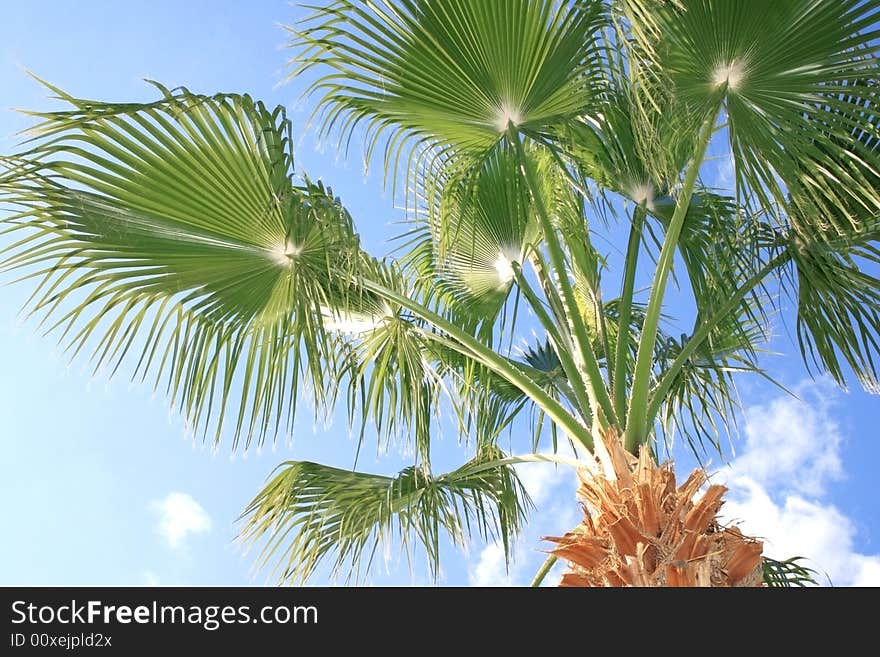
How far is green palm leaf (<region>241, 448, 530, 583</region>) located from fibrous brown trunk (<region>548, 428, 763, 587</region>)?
1.16 m

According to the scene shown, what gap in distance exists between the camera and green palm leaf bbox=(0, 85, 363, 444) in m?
3.24

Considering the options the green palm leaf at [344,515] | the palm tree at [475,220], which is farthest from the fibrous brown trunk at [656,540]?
the green palm leaf at [344,515]

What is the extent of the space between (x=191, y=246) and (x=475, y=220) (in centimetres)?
163

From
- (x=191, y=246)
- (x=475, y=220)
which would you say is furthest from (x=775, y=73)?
(x=191, y=246)

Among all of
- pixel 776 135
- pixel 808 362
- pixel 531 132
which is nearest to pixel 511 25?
pixel 531 132

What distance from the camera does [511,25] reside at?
3277 mm

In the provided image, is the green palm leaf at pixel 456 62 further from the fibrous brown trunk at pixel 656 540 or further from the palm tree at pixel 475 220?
the fibrous brown trunk at pixel 656 540

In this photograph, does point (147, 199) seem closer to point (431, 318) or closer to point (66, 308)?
point (66, 308)

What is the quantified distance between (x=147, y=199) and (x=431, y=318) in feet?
4.40

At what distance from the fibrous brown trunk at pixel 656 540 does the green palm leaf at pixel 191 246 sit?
4.33 ft

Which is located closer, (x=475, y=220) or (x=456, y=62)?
(x=456, y=62)

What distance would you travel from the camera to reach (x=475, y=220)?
4453 millimetres

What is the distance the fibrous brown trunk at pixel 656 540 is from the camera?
2715mm

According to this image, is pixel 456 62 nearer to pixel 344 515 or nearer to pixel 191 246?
pixel 191 246
